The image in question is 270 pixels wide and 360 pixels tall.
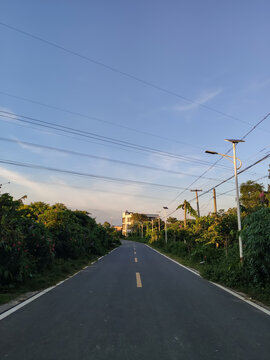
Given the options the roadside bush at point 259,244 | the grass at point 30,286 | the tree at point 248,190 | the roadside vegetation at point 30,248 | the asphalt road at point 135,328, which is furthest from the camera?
the tree at point 248,190

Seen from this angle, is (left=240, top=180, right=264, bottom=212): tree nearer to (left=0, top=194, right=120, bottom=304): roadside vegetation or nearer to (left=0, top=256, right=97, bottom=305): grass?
(left=0, top=194, right=120, bottom=304): roadside vegetation

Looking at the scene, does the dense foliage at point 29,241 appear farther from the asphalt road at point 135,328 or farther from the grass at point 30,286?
the asphalt road at point 135,328

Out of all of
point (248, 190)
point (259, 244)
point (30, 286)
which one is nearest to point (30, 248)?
point (30, 286)

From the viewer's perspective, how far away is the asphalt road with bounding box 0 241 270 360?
380 centimetres

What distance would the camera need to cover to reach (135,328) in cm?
481

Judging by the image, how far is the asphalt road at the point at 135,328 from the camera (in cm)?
380

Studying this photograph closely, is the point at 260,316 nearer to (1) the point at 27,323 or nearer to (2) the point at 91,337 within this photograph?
(2) the point at 91,337

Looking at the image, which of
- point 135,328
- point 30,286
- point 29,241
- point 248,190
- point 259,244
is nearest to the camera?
point 135,328

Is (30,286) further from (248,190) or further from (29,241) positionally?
(248,190)

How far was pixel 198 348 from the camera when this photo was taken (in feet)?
13.0

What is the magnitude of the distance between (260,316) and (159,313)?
2.33 metres

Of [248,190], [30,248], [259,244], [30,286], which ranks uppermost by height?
[248,190]

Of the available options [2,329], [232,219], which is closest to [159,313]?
[2,329]

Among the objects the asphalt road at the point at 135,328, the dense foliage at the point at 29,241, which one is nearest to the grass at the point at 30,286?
the dense foliage at the point at 29,241
